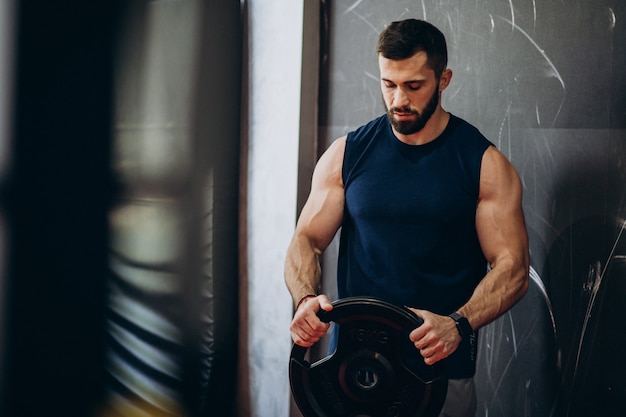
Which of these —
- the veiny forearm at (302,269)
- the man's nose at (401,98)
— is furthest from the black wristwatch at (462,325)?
the man's nose at (401,98)

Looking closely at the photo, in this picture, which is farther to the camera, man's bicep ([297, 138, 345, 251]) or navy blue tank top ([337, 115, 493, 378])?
man's bicep ([297, 138, 345, 251])

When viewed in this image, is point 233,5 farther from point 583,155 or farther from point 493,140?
point 583,155

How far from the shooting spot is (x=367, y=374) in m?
1.28

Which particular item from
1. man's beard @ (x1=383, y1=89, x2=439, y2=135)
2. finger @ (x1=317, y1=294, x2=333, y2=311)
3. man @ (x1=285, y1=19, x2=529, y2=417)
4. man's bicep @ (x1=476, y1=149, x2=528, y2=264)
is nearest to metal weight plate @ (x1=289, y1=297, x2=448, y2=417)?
finger @ (x1=317, y1=294, x2=333, y2=311)

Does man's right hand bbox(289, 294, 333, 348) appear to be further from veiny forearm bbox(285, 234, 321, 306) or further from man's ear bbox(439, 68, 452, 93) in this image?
man's ear bbox(439, 68, 452, 93)

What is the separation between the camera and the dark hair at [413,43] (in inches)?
56.6

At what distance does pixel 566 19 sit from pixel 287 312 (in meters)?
1.26

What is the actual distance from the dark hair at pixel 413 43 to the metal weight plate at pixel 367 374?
0.62 meters

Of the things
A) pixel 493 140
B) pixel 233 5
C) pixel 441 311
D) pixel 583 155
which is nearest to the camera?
pixel 441 311

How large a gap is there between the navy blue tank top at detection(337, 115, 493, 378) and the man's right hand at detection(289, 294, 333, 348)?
0.24 m

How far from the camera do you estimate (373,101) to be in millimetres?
1982

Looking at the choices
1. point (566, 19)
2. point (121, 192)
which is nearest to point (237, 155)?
point (121, 192)

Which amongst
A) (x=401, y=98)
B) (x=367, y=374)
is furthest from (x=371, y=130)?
(x=367, y=374)

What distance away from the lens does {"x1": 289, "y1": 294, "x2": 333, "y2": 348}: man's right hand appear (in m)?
1.29
